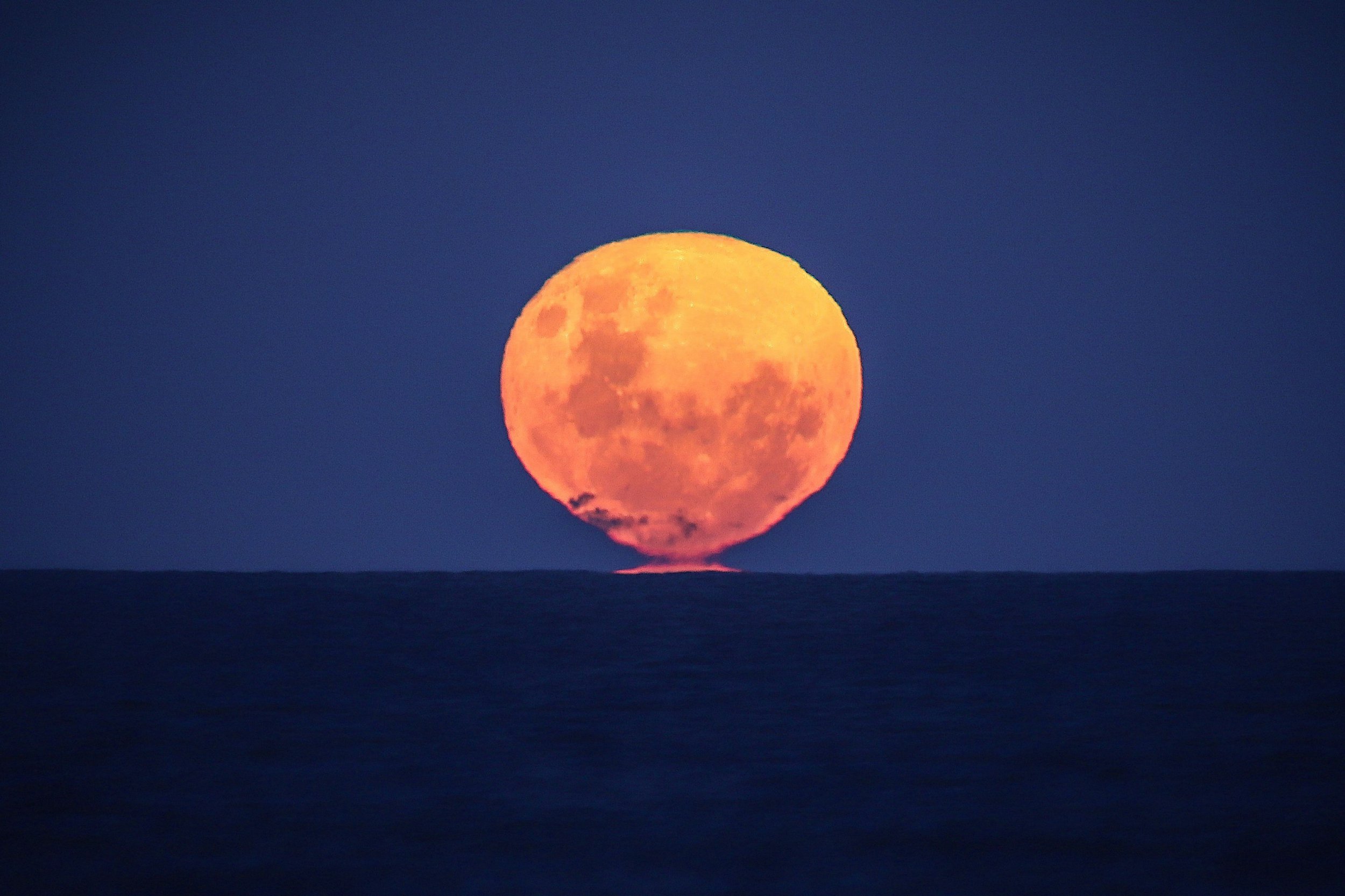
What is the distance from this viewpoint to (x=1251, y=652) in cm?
2870

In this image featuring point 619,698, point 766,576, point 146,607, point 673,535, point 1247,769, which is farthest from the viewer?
point 766,576

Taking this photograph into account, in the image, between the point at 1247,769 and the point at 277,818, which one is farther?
the point at 1247,769

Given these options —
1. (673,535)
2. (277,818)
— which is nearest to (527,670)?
(277,818)

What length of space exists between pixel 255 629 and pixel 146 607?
1189 centimetres

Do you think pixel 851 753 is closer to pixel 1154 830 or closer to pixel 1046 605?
pixel 1154 830

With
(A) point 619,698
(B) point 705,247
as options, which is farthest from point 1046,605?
(A) point 619,698

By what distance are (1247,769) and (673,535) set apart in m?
27.4

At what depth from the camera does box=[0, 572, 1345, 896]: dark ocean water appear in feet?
36.3

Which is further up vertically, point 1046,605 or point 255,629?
point 1046,605

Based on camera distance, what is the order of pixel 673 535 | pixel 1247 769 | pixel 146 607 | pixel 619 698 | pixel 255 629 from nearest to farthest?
1. pixel 1247 769
2. pixel 619 698
3. pixel 255 629
4. pixel 673 535
5. pixel 146 607

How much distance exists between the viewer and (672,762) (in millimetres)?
15617

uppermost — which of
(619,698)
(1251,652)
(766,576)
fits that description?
(766,576)

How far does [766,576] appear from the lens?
76938mm

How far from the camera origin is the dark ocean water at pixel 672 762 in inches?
436
